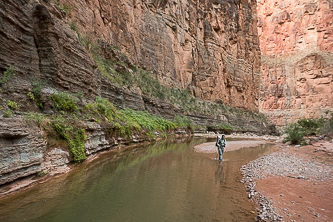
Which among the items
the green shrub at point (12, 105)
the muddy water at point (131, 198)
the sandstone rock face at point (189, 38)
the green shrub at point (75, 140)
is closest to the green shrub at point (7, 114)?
the green shrub at point (12, 105)

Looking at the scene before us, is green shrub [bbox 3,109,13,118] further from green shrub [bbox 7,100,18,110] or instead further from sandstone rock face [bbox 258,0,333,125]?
sandstone rock face [bbox 258,0,333,125]

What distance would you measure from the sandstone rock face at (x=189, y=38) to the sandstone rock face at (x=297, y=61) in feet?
98.2

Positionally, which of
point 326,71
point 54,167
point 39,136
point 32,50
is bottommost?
point 54,167

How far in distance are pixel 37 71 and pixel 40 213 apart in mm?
6128

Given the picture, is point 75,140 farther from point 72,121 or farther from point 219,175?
point 219,175

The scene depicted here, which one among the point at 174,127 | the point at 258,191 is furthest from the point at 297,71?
the point at 258,191

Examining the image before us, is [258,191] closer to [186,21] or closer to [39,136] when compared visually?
[39,136]

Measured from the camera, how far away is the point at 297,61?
80.4m

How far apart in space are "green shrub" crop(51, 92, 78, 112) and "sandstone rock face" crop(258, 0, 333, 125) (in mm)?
80898

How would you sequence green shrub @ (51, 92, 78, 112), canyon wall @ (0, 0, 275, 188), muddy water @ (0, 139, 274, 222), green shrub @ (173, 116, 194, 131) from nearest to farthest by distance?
muddy water @ (0, 139, 274, 222) → canyon wall @ (0, 0, 275, 188) → green shrub @ (51, 92, 78, 112) → green shrub @ (173, 116, 194, 131)

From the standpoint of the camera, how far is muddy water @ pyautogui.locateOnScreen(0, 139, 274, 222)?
3824 mm

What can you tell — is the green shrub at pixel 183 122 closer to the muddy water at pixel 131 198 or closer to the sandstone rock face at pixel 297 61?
the muddy water at pixel 131 198

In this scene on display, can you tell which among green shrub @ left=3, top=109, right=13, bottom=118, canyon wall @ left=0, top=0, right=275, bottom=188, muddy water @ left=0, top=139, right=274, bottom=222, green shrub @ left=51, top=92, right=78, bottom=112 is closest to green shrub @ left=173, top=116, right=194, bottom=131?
canyon wall @ left=0, top=0, right=275, bottom=188

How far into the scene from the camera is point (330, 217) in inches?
149
